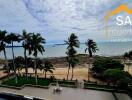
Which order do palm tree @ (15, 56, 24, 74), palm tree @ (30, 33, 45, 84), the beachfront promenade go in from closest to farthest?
the beachfront promenade
palm tree @ (30, 33, 45, 84)
palm tree @ (15, 56, 24, 74)

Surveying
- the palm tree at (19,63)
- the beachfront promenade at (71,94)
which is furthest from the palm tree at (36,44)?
the beachfront promenade at (71,94)

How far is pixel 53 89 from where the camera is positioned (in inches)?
1097

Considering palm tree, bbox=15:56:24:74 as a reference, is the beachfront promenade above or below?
below

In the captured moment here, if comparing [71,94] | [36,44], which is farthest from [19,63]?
[71,94]

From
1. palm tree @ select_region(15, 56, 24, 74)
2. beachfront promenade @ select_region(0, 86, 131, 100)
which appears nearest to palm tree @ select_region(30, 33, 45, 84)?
palm tree @ select_region(15, 56, 24, 74)

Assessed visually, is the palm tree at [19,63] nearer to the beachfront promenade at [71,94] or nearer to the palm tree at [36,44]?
the palm tree at [36,44]

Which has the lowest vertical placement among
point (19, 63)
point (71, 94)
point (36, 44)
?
point (71, 94)

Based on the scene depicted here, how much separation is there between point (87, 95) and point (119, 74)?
584 cm

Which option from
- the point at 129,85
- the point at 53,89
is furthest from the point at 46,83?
the point at 129,85

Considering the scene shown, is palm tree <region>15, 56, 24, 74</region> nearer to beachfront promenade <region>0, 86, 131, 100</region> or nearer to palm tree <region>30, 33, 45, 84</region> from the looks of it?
palm tree <region>30, 33, 45, 84</region>

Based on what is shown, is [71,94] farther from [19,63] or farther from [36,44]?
[19,63]

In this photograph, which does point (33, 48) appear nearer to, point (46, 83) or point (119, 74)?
point (46, 83)

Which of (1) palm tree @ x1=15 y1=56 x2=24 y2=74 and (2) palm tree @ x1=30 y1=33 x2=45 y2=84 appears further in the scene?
(1) palm tree @ x1=15 y1=56 x2=24 y2=74

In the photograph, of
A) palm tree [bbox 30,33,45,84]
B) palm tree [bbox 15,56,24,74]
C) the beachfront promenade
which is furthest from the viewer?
palm tree [bbox 15,56,24,74]
